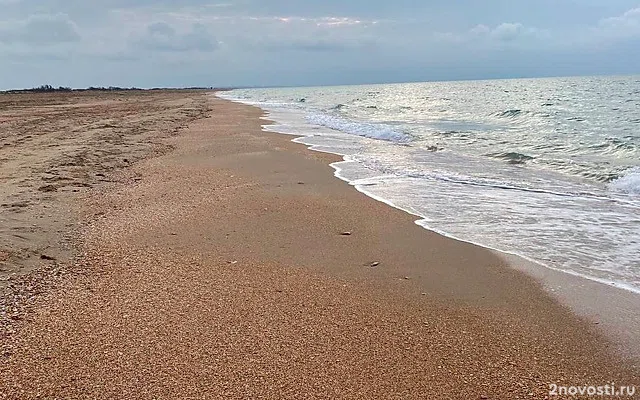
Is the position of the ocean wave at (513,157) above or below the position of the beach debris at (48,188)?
below

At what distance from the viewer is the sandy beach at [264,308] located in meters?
2.71

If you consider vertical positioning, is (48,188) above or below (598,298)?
above

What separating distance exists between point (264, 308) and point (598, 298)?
2.57 meters

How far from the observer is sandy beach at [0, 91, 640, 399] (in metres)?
2.71

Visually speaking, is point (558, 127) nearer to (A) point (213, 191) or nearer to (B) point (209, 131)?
(B) point (209, 131)

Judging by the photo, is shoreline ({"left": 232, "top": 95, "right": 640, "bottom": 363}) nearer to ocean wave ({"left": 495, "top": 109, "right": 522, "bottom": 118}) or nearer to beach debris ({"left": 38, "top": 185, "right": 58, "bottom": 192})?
beach debris ({"left": 38, "top": 185, "right": 58, "bottom": 192})

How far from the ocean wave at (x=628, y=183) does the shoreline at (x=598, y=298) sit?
477cm

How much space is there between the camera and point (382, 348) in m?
3.05

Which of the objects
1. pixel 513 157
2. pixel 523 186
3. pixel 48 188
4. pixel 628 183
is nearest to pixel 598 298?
pixel 523 186

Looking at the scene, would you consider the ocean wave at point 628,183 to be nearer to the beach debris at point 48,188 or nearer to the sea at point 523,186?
the sea at point 523,186

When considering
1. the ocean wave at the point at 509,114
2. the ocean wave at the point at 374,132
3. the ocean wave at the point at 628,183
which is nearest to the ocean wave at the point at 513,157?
the ocean wave at the point at 628,183

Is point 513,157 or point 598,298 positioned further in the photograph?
point 513,157

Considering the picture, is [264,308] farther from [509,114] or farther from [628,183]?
[509,114]

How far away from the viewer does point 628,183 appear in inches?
339
